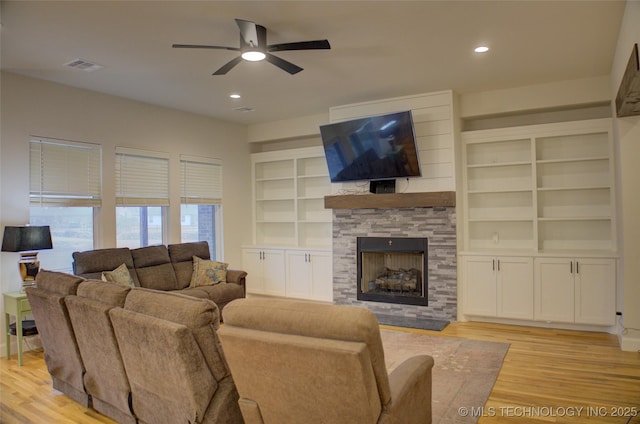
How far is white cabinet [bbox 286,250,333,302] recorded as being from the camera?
6.24m

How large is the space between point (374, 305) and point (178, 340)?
13.1 ft

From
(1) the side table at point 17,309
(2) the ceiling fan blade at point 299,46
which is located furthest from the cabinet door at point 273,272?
(2) the ceiling fan blade at point 299,46

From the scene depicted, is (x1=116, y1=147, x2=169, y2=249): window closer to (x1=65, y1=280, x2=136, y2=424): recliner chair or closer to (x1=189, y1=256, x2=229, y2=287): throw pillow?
(x1=189, y1=256, x2=229, y2=287): throw pillow

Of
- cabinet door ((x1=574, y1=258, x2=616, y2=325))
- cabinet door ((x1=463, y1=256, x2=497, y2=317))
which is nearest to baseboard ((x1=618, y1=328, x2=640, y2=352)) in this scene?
cabinet door ((x1=574, y1=258, x2=616, y2=325))

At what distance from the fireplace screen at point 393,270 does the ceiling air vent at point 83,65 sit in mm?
3694

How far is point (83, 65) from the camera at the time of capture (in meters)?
4.17

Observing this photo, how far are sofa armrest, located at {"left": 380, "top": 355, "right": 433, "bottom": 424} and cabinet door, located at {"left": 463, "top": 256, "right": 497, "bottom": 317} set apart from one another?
3055 millimetres

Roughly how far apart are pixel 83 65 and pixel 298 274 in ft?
12.7

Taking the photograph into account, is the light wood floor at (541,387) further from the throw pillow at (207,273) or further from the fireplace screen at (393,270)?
the throw pillow at (207,273)

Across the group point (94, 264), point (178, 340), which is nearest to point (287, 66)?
point (178, 340)

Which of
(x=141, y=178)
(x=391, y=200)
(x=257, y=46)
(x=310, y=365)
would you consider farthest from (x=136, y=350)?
(x=391, y=200)

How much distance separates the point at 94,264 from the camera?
15.0 ft

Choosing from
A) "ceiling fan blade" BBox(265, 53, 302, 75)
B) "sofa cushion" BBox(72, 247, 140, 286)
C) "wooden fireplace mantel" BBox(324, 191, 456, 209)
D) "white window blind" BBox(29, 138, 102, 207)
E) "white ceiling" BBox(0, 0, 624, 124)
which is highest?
"white ceiling" BBox(0, 0, 624, 124)

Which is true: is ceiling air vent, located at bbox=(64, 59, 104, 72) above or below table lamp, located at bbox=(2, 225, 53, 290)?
above
